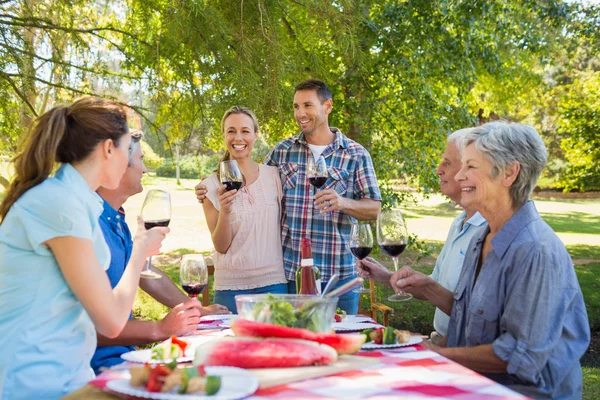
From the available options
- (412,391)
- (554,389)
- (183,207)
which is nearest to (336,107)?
(554,389)

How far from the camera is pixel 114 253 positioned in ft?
9.52

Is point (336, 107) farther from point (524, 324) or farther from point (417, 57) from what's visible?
point (524, 324)

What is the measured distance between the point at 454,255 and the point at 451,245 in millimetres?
105

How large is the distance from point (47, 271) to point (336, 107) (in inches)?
207

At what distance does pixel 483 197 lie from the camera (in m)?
2.59

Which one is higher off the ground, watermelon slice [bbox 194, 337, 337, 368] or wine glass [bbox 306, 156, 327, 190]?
wine glass [bbox 306, 156, 327, 190]

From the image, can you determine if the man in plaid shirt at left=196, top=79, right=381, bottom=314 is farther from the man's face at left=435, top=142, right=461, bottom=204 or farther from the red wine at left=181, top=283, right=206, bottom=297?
the red wine at left=181, top=283, right=206, bottom=297

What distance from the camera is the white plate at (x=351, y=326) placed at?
8.21 ft

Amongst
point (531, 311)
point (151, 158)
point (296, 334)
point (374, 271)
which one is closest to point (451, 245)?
point (374, 271)

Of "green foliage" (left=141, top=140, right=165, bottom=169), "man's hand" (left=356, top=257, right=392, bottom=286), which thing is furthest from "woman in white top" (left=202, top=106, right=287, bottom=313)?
"green foliage" (left=141, top=140, right=165, bottom=169)

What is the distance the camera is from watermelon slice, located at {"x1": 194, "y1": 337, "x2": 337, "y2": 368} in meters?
1.82

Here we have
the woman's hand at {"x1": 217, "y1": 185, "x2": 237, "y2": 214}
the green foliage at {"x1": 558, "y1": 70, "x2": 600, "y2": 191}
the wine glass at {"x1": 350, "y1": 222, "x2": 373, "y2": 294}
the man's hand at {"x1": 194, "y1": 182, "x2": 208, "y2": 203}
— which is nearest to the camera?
the wine glass at {"x1": 350, "y1": 222, "x2": 373, "y2": 294}

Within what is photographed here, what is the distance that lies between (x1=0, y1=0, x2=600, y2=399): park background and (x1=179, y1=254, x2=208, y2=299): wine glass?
1796mm

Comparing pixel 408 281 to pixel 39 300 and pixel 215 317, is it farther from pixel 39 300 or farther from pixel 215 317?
pixel 39 300
